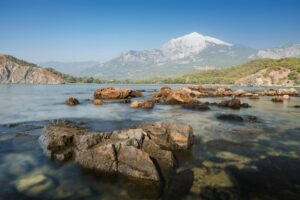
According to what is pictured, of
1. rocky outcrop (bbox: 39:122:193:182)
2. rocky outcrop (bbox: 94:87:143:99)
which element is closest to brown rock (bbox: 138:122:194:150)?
rocky outcrop (bbox: 39:122:193:182)

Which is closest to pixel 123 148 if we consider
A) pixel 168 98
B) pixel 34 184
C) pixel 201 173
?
pixel 201 173

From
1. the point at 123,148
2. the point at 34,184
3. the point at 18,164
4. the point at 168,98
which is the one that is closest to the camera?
the point at 34,184

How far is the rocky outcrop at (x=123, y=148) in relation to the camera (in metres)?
12.4

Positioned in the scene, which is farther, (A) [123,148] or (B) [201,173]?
(A) [123,148]

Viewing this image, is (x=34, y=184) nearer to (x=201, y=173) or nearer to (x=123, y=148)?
(x=123, y=148)

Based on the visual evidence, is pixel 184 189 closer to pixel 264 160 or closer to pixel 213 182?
pixel 213 182

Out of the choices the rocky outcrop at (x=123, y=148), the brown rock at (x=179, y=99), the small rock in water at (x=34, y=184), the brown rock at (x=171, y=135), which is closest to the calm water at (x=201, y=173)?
the small rock in water at (x=34, y=184)

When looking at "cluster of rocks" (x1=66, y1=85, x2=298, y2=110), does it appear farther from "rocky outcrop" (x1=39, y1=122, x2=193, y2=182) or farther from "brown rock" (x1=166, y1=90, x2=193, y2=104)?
"rocky outcrop" (x1=39, y1=122, x2=193, y2=182)

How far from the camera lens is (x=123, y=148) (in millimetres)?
13172

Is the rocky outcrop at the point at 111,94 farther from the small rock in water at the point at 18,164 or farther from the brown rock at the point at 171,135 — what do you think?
the small rock in water at the point at 18,164

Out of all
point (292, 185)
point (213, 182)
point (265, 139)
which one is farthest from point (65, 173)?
→ point (265, 139)

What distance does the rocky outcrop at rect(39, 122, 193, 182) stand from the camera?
12.4m

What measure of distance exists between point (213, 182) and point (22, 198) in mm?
8249

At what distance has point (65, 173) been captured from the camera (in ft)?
41.2
